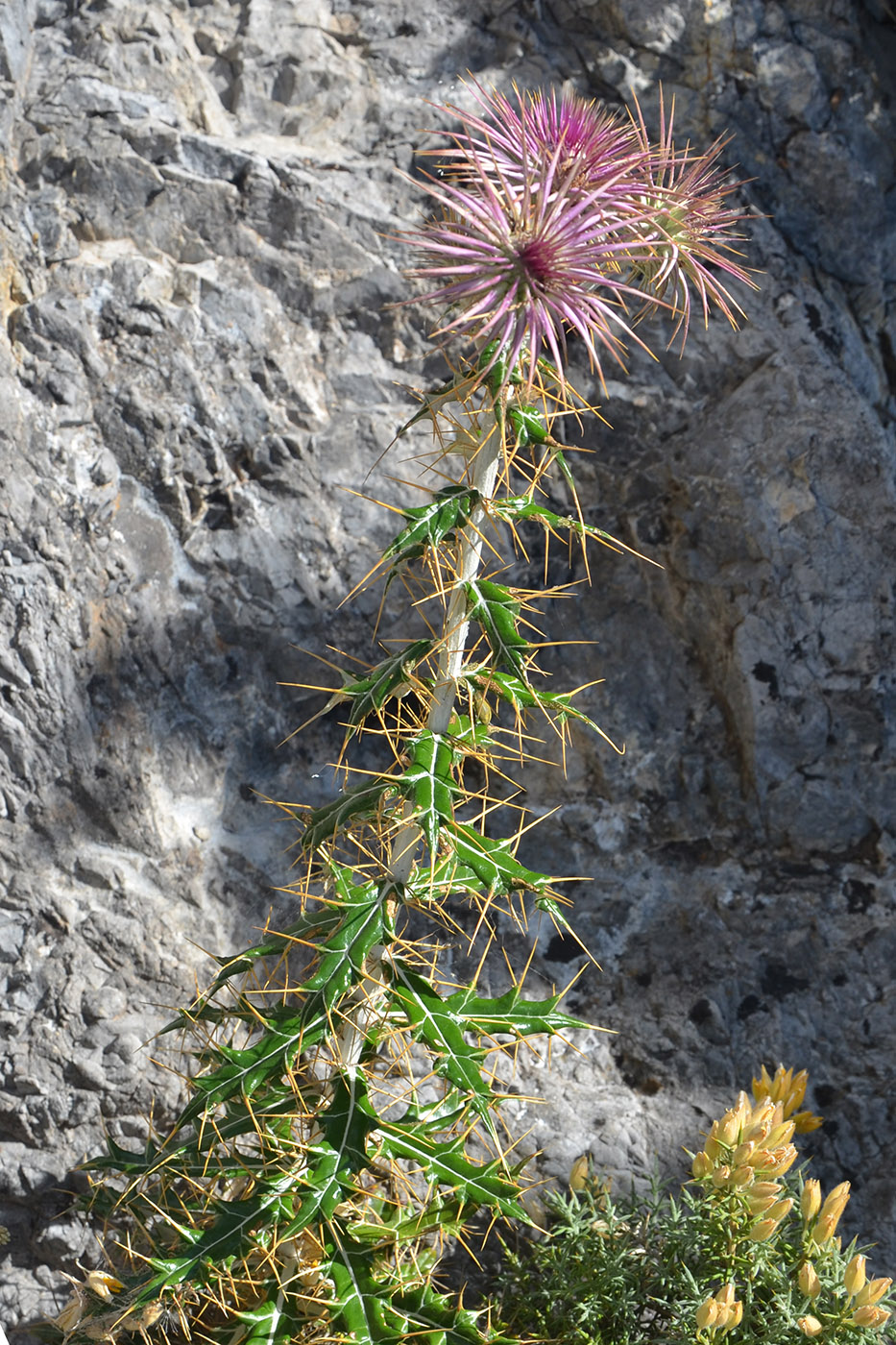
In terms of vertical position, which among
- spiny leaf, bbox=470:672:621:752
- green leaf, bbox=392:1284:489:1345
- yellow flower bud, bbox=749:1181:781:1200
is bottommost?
green leaf, bbox=392:1284:489:1345

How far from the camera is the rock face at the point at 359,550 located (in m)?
2.40

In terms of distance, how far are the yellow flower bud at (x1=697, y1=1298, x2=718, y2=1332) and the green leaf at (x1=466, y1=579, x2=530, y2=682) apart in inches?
42.1

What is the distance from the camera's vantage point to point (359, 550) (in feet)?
8.81

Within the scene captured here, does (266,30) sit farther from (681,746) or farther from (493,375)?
(681,746)

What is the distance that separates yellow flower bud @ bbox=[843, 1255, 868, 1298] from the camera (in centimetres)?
175

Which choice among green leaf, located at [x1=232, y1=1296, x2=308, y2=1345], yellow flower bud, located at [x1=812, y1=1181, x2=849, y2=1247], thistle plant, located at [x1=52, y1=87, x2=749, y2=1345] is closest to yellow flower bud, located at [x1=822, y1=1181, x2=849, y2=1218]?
yellow flower bud, located at [x1=812, y1=1181, x2=849, y2=1247]

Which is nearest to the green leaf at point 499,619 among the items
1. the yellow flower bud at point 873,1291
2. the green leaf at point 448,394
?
the green leaf at point 448,394

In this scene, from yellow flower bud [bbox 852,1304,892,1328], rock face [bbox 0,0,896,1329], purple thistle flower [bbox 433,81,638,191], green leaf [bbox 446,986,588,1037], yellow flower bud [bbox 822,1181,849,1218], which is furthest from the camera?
rock face [bbox 0,0,896,1329]

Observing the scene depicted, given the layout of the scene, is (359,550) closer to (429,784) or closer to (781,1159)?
(429,784)

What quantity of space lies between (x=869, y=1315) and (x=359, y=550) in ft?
6.35

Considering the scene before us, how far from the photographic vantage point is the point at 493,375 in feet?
4.73

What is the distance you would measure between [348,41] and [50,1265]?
126 inches

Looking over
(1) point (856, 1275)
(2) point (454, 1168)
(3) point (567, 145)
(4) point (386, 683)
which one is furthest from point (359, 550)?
(1) point (856, 1275)

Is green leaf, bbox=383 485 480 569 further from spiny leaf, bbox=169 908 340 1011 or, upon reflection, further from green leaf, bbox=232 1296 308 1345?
green leaf, bbox=232 1296 308 1345
